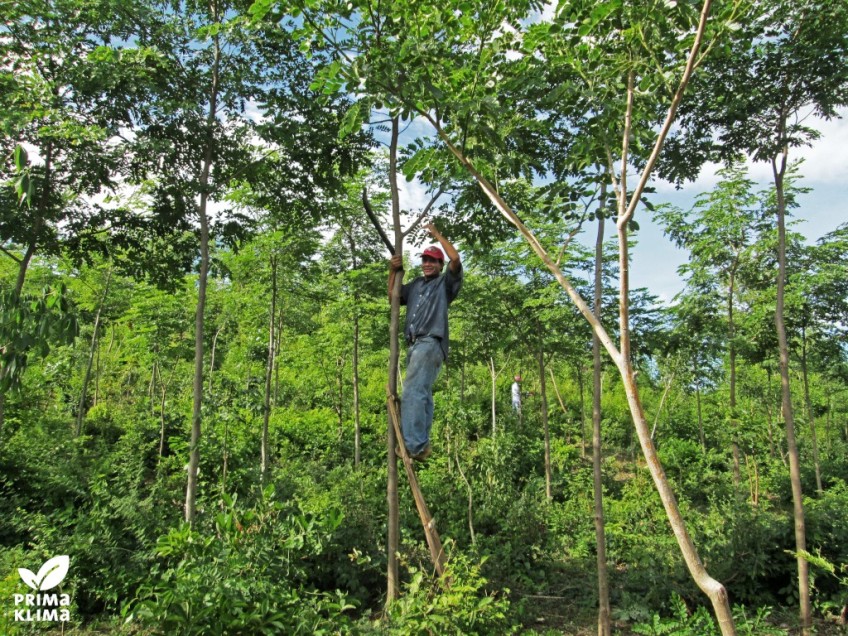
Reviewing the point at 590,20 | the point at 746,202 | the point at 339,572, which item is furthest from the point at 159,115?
the point at 746,202

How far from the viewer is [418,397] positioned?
151 inches

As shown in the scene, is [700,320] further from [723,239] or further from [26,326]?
[26,326]

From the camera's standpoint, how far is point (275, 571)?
15.0 feet

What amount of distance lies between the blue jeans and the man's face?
639 mm

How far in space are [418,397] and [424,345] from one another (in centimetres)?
39

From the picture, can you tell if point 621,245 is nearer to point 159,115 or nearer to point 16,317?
point 16,317

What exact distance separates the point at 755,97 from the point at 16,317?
663cm

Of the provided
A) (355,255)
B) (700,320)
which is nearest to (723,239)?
(700,320)

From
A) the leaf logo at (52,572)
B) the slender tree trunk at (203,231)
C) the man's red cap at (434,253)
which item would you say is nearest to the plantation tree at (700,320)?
the man's red cap at (434,253)

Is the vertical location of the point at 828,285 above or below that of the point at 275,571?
above

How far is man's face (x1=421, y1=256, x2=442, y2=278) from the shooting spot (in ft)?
14.1

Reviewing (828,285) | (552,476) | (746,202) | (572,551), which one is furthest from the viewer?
(552,476)

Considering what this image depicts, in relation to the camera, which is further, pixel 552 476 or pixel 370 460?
pixel 552 476

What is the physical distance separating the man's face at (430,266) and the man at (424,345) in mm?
115
